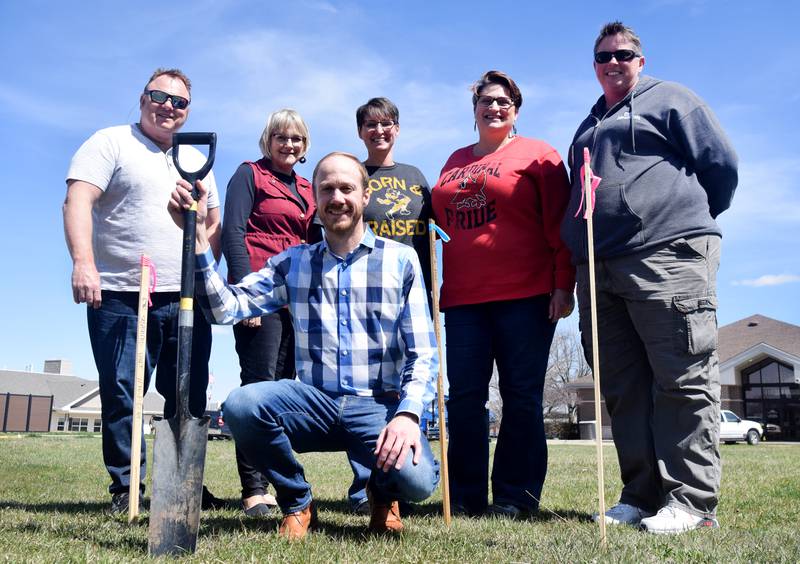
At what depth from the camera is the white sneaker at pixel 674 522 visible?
3.44m

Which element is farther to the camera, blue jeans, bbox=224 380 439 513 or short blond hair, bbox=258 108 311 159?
short blond hair, bbox=258 108 311 159

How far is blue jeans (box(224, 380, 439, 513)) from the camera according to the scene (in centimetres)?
309

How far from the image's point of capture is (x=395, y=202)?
457 cm

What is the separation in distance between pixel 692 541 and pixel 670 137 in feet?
6.83

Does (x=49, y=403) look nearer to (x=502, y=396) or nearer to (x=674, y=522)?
(x=502, y=396)

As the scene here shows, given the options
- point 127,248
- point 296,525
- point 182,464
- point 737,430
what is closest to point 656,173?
point 296,525

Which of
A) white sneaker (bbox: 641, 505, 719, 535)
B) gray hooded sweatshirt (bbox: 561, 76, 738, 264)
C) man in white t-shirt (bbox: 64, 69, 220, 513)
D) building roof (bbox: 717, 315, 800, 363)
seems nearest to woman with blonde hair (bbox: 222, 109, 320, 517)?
man in white t-shirt (bbox: 64, 69, 220, 513)

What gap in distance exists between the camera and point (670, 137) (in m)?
3.90

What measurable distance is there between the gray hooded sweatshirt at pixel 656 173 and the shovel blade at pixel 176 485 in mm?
2302

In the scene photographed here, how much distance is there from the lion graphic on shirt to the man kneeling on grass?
3.27ft

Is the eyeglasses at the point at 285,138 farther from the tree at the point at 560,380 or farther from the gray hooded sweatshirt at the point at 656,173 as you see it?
the tree at the point at 560,380

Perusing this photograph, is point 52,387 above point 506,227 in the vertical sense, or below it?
below

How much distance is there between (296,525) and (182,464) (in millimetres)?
697

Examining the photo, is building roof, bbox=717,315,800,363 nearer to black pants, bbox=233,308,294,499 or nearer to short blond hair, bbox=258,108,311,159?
short blond hair, bbox=258,108,311,159
